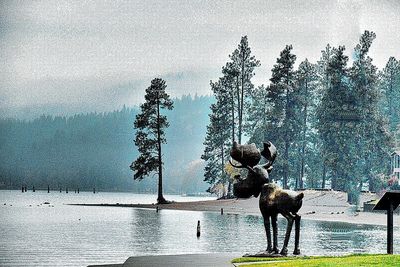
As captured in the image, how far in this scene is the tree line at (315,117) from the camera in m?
39.6

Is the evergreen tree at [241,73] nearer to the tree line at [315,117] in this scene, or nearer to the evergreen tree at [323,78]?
the tree line at [315,117]

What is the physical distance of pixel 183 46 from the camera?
4347cm

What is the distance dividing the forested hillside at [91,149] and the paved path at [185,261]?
47221mm

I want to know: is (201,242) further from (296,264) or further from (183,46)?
(183,46)

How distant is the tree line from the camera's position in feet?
130

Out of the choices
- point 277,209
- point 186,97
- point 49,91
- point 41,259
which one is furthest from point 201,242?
point 186,97

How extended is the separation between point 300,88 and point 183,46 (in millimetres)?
6360

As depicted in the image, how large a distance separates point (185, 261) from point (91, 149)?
7012 cm

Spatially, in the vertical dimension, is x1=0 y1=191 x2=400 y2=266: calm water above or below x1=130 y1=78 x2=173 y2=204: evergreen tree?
below

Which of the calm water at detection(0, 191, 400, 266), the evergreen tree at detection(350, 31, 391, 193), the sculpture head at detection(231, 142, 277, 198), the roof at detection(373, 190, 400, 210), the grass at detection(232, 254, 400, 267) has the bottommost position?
the calm water at detection(0, 191, 400, 266)

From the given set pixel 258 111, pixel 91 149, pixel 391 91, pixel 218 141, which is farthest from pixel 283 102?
pixel 91 149

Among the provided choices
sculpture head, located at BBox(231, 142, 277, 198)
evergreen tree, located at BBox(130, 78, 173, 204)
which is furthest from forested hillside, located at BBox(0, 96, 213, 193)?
sculpture head, located at BBox(231, 142, 277, 198)

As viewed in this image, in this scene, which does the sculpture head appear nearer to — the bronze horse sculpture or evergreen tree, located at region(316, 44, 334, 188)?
the bronze horse sculpture

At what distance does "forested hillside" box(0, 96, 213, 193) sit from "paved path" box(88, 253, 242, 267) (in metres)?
47.2
